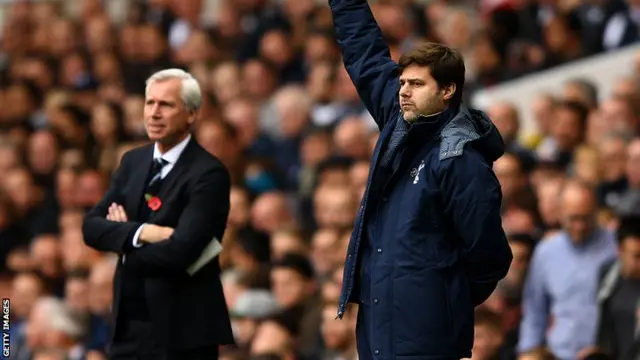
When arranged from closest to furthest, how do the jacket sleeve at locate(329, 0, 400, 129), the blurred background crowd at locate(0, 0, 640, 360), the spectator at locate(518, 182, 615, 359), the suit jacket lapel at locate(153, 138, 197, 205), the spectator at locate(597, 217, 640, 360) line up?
the jacket sleeve at locate(329, 0, 400, 129), the suit jacket lapel at locate(153, 138, 197, 205), the spectator at locate(597, 217, 640, 360), the spectator at locate(518, 182, 615, 359), the blurred background crowd at locate(0, 0, 640, 360)

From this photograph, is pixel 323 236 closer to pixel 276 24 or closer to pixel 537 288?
pixel 537 288

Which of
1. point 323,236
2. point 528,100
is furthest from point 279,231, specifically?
point 528,100

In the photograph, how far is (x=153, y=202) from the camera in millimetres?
8008

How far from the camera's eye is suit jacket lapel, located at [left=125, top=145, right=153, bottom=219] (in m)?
8.05

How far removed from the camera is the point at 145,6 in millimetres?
18266

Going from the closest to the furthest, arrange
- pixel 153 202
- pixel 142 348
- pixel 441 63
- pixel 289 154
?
1. pixel 441 63
2. pixel 142 348
3. pixel 153 202
4. pixel 289 154

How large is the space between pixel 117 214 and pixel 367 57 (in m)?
1.52

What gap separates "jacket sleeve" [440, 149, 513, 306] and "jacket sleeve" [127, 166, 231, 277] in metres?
1.44

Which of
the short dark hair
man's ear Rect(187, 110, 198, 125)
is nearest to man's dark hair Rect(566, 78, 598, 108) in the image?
man's ear Rect(187, 110, 198, 125)

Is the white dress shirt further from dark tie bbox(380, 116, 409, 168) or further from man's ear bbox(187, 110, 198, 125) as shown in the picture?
dark tie bbox(380, 116, 409, 168)

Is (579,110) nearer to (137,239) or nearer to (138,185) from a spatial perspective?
(138,185)

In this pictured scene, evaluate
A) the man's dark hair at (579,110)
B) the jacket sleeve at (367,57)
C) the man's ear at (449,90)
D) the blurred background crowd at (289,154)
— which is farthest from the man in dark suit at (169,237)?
the man's dark hair at (579,110)

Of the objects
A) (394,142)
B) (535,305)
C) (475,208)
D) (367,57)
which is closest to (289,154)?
(535,305)

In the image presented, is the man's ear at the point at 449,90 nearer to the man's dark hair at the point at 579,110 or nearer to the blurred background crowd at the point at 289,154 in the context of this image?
the blurred background crowd at the point at 289,154
